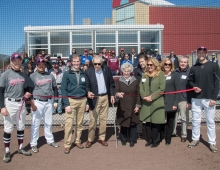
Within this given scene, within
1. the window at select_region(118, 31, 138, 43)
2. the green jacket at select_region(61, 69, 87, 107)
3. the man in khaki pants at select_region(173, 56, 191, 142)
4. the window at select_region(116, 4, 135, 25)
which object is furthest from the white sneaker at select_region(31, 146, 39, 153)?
the window at select_region(116, 4, 135, 25)

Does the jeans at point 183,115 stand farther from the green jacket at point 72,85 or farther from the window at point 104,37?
the window at point 104,37

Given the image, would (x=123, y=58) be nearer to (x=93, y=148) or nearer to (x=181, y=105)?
(x=181, y=105)

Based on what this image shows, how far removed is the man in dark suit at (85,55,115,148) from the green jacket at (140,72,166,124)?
0.71 m

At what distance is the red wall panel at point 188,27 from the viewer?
1672 cm

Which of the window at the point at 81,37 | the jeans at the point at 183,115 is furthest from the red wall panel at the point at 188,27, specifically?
the jeans at the point at 183,115

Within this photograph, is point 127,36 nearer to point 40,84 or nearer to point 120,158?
point 40,84

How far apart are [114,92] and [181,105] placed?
1561mm

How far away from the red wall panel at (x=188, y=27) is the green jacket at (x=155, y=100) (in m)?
11.4

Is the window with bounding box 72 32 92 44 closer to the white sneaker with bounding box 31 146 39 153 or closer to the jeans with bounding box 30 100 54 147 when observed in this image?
the jeans with bounding box 30 100 54 147

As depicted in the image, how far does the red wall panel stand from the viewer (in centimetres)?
1672

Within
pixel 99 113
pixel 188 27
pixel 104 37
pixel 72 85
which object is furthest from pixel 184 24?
pixel 72 85

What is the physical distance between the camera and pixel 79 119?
5109 millimetres

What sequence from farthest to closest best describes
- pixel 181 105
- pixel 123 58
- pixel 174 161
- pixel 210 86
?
pixel 123 58, pixel 181 105, pixel 210 86, pixel 174 161

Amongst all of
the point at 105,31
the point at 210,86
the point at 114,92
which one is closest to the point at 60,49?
the point at 105,31
